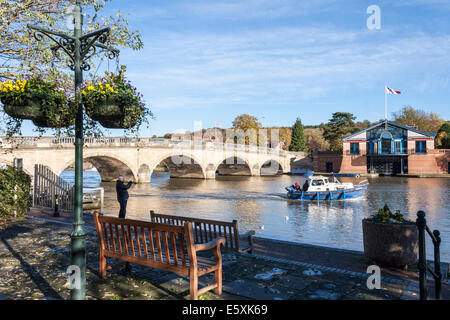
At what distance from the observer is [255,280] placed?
16.2ft

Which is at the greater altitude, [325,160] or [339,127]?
[339,127]

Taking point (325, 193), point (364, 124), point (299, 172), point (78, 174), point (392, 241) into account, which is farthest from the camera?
point (364, 124)

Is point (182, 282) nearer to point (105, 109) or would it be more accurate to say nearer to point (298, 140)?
point (105, 109)

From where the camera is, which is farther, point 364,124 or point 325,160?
point 364,124

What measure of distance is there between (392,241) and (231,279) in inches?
119

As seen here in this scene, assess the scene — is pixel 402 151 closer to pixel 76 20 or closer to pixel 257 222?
pixel 257 222

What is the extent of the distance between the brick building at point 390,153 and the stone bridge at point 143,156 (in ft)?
38.8

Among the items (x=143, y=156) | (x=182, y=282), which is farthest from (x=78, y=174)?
(x=143, y=156)

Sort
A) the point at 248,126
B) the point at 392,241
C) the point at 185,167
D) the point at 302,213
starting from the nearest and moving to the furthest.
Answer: the point at 392,241 → the point at 302,213 → the point at 185,167 → the point at 248,126

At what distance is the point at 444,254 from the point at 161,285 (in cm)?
946

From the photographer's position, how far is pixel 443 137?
6141cm

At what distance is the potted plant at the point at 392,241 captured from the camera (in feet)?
19.6

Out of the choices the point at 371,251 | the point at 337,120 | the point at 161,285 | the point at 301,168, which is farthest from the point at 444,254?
the point at 337,120

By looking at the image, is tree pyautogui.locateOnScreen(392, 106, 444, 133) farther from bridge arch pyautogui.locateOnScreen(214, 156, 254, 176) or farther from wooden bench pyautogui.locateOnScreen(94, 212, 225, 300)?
wooden bench pyautogui.locateOnScreen(94, 212, 225, 300)
